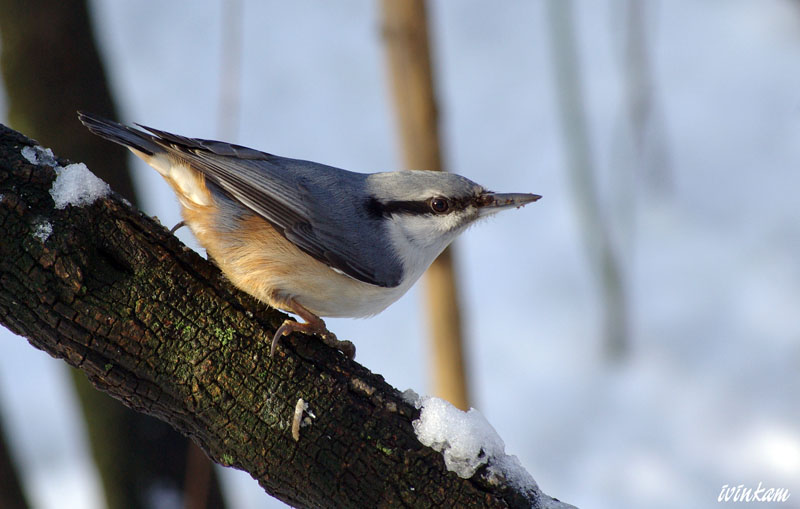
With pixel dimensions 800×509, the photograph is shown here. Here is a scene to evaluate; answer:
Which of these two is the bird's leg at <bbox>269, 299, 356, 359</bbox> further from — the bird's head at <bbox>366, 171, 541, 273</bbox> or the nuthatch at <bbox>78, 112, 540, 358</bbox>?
the bird's head at <bbox>366, 171, 541, 273</bbox>

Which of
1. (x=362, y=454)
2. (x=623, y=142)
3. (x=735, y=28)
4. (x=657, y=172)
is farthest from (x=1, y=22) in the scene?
(x=735, y=28)

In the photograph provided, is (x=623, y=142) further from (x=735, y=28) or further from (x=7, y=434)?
(x=7, y=434)

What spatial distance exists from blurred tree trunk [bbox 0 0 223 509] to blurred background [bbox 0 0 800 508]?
0.01m

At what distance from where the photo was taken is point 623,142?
20.0 feet

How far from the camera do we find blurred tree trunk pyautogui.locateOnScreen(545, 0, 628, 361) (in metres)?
4.85

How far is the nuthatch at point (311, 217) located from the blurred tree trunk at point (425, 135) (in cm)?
57

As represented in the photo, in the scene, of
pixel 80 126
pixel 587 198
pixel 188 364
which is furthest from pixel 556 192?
pixel 188 364

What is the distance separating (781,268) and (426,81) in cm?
363

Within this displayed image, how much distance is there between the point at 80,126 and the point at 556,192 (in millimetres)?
4168

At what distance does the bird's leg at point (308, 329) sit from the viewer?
2059 millimetres

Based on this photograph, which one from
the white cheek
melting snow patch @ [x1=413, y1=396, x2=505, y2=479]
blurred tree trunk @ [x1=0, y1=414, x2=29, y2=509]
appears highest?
the white cheek

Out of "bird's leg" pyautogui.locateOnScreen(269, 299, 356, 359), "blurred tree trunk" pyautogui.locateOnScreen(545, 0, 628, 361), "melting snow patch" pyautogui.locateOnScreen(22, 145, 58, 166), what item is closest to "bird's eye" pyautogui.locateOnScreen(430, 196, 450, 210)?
"bird's leg" pyautogui.locateOnScreen(269, 299, 356, 359)

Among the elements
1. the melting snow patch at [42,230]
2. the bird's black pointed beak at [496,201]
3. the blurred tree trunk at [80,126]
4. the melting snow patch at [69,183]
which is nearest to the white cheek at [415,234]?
the bird's black pointed beak at [496,201]

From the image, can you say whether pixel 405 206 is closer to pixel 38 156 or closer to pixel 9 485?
pixel 38 156
